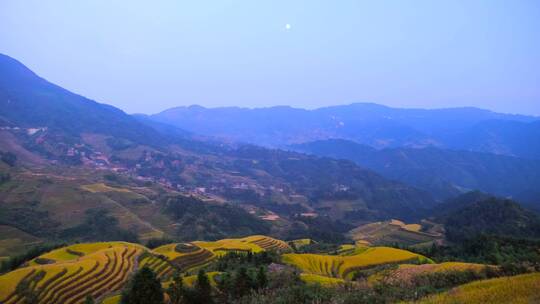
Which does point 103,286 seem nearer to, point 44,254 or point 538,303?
point 44,254

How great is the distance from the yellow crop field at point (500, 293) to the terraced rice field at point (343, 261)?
30.7 metres

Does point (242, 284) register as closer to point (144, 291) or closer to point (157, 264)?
point (144, 291)

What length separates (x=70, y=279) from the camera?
4291 centimetres

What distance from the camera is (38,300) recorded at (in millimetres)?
38094

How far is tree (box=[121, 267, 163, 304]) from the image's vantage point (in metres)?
26.9

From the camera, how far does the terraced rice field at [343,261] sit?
48.1 metres

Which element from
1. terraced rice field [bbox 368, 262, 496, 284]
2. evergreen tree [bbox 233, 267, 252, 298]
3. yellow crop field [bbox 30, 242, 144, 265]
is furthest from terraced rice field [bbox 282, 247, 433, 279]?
yellow crop field [bbox 30, 242, 144, 265]

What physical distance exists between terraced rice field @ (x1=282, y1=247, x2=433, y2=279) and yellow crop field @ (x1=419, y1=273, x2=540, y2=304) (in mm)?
30712

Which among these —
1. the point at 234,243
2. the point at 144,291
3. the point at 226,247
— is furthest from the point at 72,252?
the point at 144,291

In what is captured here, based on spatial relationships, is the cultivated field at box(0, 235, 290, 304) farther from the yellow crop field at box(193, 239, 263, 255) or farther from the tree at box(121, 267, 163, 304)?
the tree at box(121, 267, 163, 304)

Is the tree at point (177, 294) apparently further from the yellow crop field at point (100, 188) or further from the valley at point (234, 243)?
the yellow crop field at point (100, 188)

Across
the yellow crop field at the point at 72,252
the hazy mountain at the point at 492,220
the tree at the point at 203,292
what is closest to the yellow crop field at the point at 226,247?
the yellow crop field at the point at 72,252

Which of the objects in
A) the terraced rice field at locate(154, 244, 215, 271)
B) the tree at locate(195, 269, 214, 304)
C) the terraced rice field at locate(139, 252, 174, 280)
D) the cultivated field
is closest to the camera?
the tree at locate(195, 269, 214, 304)

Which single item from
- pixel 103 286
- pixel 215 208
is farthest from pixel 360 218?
pixel 103 286
